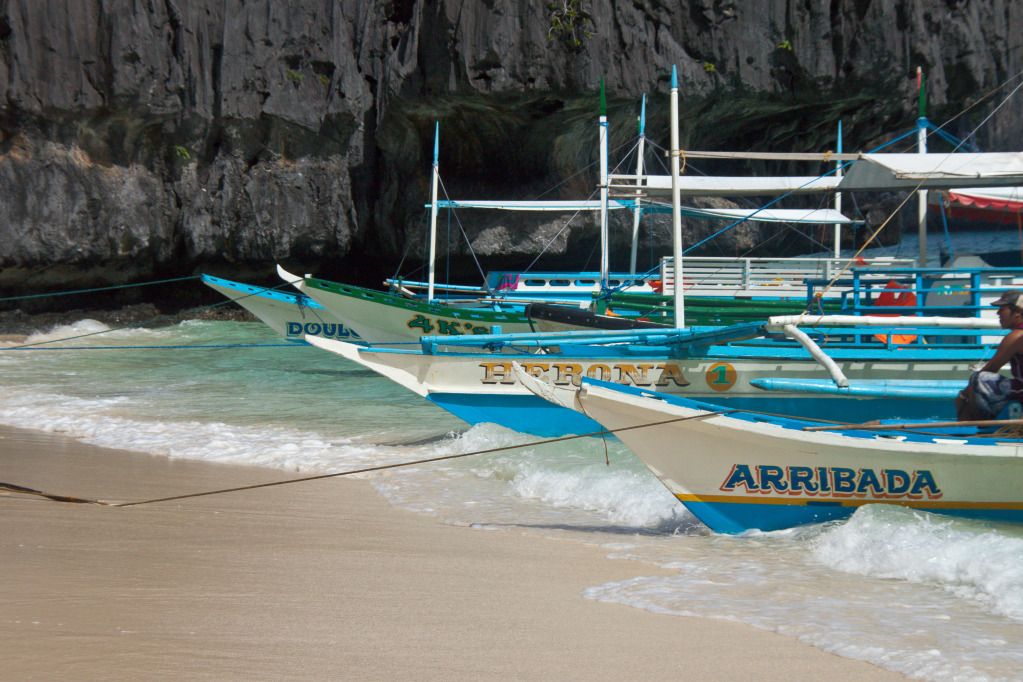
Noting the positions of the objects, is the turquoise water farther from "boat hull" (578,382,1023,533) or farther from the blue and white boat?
the blue and white boat

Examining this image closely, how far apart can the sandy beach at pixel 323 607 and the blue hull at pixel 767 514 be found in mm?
858

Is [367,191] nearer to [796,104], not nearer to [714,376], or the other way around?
[796,104]

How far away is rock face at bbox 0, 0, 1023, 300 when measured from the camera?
24344 millimetres

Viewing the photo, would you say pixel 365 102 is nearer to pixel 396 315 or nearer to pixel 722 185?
pixel 396 315

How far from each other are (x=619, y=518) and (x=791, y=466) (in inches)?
56.2

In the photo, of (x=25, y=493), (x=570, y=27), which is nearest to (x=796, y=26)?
(x=570, y=27)

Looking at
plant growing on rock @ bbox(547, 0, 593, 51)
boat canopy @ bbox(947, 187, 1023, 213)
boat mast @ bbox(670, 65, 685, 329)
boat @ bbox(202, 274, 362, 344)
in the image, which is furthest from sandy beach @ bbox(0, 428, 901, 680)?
plant growing on rock @ bbox(547, 0, 593, 51)

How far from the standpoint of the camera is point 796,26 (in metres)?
28.4

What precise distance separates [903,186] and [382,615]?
879cm

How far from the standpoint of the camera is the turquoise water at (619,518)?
5.15 metres

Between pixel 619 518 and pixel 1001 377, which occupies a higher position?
pixel 1001 377

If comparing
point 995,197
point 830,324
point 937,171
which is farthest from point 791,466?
point 995,197

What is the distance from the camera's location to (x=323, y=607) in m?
5.09

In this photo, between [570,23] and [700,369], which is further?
[570,23]
